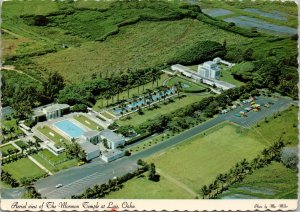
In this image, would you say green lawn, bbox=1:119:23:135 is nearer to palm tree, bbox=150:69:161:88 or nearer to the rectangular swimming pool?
the rectangular swimming pool

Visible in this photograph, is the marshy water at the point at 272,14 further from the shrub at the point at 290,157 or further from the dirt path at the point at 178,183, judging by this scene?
the dirt path at the point at 178,183

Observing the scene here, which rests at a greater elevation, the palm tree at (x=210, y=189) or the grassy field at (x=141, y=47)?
the grassy field at (x=141, y=47)

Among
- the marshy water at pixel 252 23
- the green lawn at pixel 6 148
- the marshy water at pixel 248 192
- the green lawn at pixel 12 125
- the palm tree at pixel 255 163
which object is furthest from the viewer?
the marshy water at pixel 252 23

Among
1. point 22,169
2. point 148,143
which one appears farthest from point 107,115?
point 22,169

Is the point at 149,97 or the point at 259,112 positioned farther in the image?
the point at 149,97

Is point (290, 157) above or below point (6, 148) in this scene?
above

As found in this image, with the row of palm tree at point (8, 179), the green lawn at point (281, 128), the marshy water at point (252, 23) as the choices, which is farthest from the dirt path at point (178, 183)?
the marshy water at point (252, 23)

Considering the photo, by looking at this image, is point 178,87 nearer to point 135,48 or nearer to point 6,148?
point 135,48
